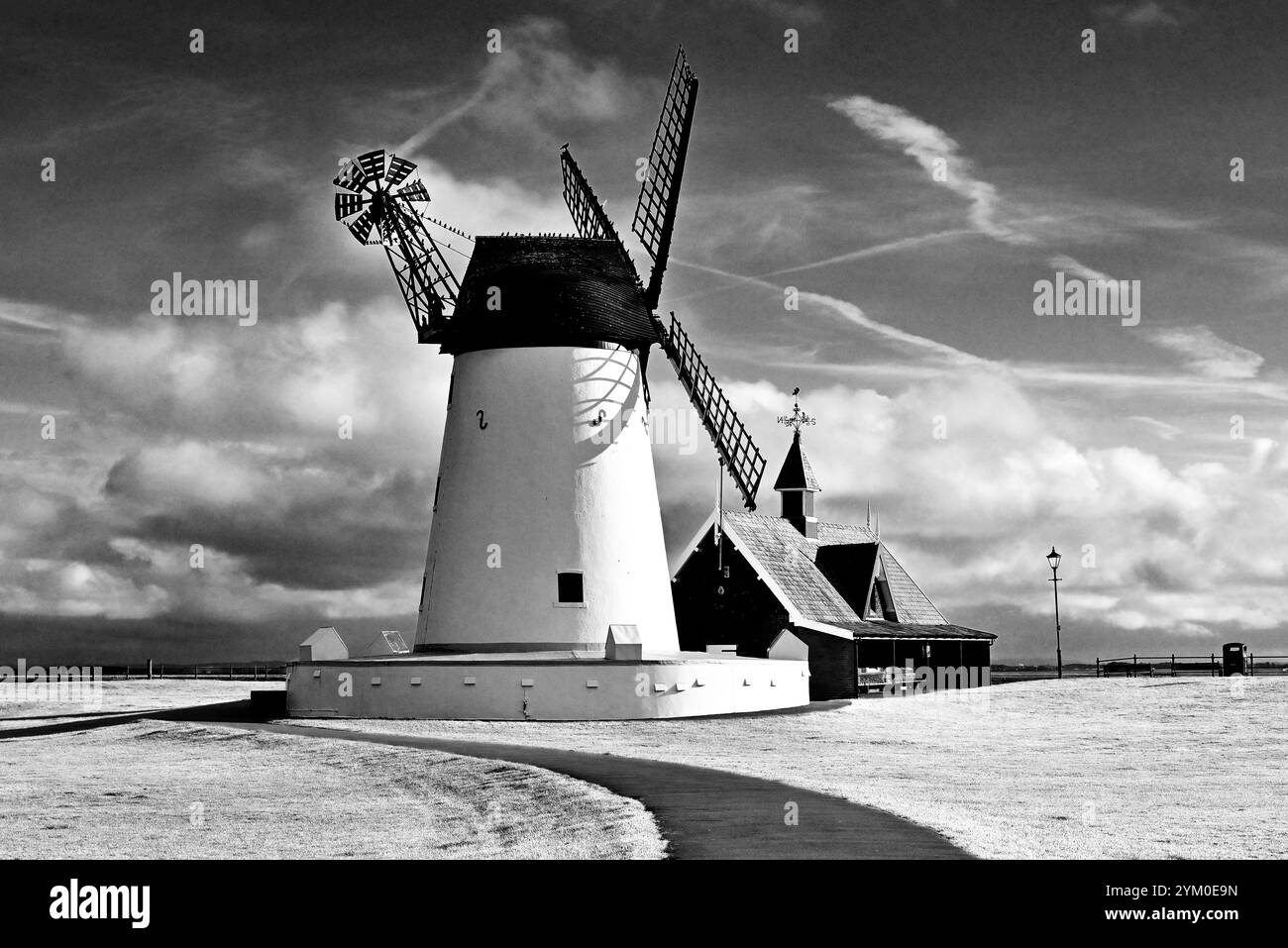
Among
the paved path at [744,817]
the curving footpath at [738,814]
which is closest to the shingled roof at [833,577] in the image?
the curving footpath at [738,814]

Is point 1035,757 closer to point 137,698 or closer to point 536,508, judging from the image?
point 536,508

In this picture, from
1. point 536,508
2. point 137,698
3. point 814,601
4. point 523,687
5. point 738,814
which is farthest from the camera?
point 137,698

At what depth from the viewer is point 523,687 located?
36094 mm

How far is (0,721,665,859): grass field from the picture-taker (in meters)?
17.8

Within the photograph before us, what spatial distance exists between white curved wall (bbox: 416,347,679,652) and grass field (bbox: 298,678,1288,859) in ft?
10.8

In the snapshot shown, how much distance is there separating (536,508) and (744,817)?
2101 cm

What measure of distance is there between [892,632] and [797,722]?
16.3 meters

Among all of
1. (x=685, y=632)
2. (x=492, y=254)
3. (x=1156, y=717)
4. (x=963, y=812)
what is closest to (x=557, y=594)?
(x=492, y=254)

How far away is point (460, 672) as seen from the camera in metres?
36.3

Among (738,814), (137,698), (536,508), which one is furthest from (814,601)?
(738,814)

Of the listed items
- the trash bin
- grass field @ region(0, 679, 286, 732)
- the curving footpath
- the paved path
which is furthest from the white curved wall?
the trash bin

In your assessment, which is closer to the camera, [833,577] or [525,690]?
[525,690]
